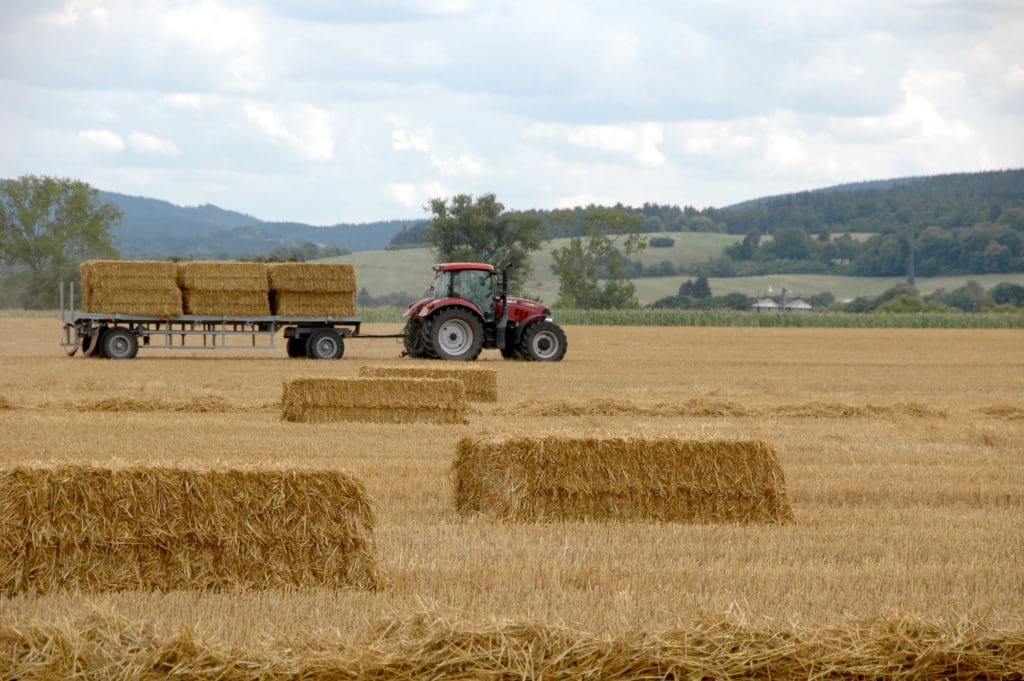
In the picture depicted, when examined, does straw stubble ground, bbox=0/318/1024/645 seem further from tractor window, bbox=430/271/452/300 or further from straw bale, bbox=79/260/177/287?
tractor window, bbox=430/271/452/300

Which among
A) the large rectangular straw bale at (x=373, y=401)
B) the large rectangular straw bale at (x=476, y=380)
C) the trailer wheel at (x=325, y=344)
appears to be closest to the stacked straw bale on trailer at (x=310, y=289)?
the trailer wheel at (x=325, y=344)

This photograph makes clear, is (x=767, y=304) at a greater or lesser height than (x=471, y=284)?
lesser

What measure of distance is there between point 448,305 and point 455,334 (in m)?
0.59

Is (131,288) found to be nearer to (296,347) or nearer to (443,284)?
(296,347)

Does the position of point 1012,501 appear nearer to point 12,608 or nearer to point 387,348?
point 12,608

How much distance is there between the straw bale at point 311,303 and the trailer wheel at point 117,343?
9.70ft

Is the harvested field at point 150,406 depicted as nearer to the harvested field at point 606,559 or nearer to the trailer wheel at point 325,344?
the harvested field at point 606,559

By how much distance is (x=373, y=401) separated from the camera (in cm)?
1580

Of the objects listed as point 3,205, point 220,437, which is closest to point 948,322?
point 3,205

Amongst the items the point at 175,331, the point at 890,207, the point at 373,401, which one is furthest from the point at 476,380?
the point at 890,207

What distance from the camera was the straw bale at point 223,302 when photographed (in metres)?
28.9

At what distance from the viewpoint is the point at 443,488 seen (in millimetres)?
10422

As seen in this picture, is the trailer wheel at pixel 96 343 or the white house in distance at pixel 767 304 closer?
the trailer wheel at pixel 96 343

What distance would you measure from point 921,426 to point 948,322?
2127 inches
